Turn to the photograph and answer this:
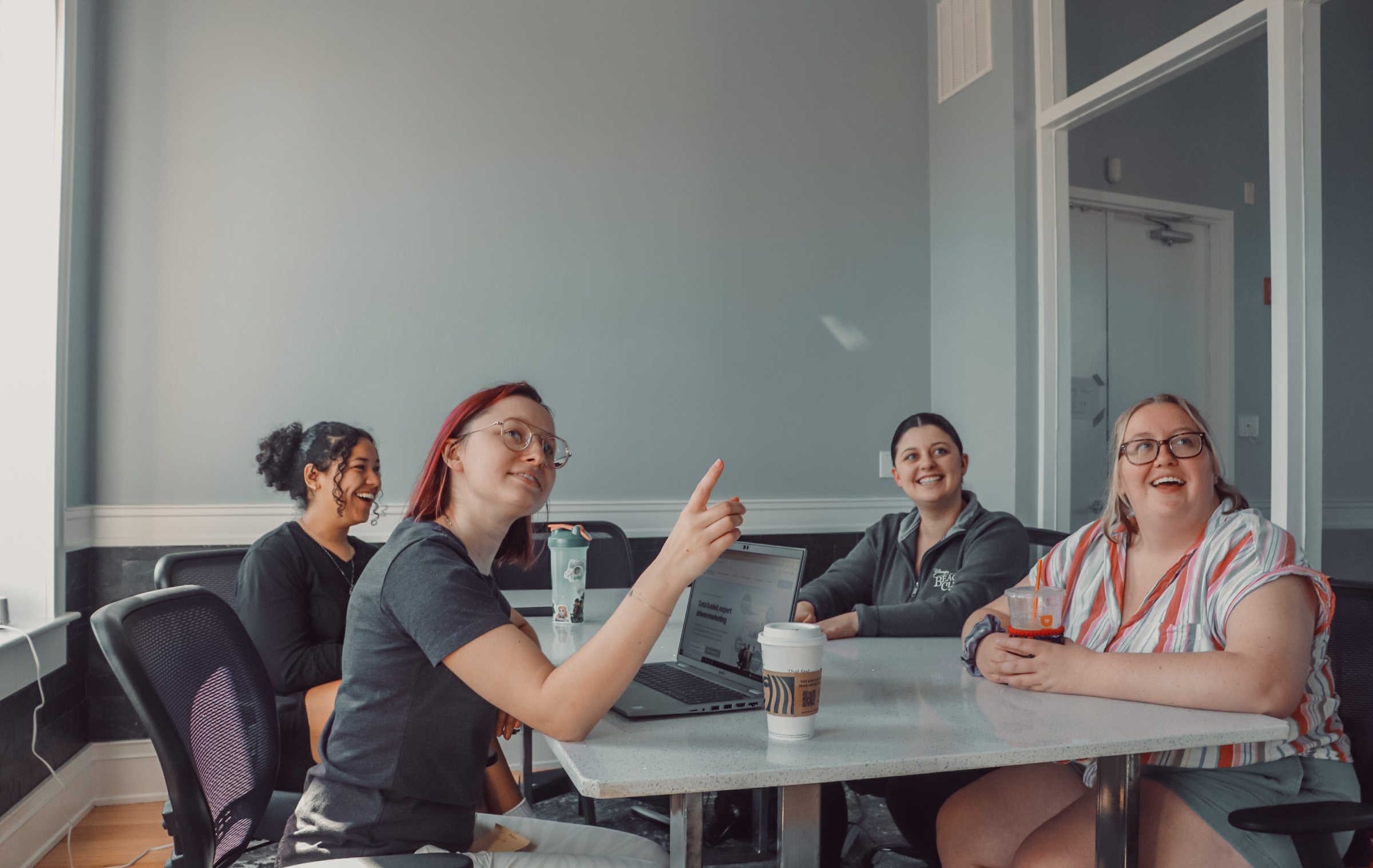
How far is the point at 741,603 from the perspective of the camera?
143 cm

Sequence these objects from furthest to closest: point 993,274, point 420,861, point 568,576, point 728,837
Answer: point 993,274 < point 728,837 < point 568,576 < point 420,861

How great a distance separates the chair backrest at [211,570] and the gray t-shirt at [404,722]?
3.39ft

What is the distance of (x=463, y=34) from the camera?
3346 mm

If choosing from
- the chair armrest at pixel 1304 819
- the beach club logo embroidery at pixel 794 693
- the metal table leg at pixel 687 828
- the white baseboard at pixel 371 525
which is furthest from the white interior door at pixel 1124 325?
the metal table leg at pixel 687 828

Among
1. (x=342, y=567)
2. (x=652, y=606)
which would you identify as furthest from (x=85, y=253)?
(x=652, y=606)

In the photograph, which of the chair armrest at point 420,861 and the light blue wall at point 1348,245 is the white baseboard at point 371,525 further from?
the chair armrest at point 420,861

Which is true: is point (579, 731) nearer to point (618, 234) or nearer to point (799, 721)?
point (799, 721)

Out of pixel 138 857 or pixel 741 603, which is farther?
pixel 138 857

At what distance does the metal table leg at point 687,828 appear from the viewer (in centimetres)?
108

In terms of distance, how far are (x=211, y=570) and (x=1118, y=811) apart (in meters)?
1.91

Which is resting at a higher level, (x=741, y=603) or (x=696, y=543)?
(x=696, y=543)

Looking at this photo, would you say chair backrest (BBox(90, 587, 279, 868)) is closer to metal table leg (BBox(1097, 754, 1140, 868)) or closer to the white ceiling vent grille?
metal table leg (BBox(1097, 754, 1140, 868))

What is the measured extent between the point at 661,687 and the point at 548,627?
64 cm

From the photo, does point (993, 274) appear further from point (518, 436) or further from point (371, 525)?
point (518, 436)
